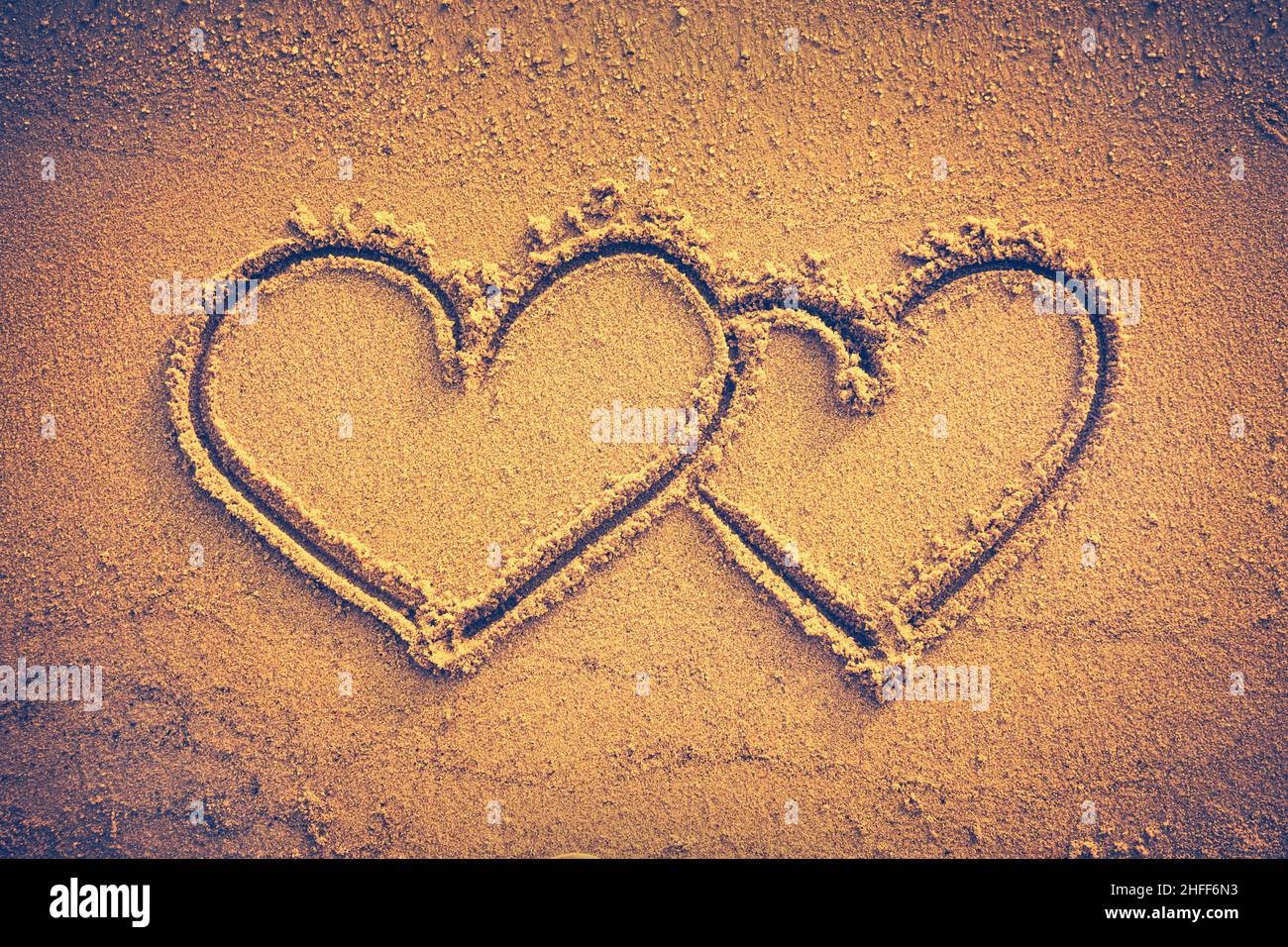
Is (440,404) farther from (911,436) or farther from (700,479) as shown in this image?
(911,436)

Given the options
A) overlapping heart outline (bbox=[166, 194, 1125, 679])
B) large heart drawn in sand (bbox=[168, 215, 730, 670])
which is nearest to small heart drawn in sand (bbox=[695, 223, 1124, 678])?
overlapping heart outline (bbox=[166, 194, 1125, 679])

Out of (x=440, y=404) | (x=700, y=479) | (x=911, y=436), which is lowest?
(x=700, y=479)

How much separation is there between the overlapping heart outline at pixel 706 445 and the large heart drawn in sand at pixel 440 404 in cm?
1

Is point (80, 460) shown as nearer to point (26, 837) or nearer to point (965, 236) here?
point (26, 837)

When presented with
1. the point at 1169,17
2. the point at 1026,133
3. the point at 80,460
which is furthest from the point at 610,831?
the point at 1169,17

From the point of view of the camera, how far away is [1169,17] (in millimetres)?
4156

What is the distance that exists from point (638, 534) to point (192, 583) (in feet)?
6.84

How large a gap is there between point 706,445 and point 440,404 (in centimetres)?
125

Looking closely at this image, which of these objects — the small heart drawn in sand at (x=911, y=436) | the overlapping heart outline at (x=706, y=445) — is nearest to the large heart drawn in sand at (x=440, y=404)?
the overlapping heart outline at (x=706, y=445)

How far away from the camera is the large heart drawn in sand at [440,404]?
4113 mm

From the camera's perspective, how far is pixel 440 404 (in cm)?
Answer: 413

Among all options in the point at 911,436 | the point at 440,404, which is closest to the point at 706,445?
the point at 911,436

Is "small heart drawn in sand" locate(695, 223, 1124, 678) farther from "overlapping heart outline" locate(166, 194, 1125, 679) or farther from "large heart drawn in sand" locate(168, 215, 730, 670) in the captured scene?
"large heart drawn in sand" locate(168, 215, 730, 670)

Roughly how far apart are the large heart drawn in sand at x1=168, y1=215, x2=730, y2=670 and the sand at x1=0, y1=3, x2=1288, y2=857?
19 mm
